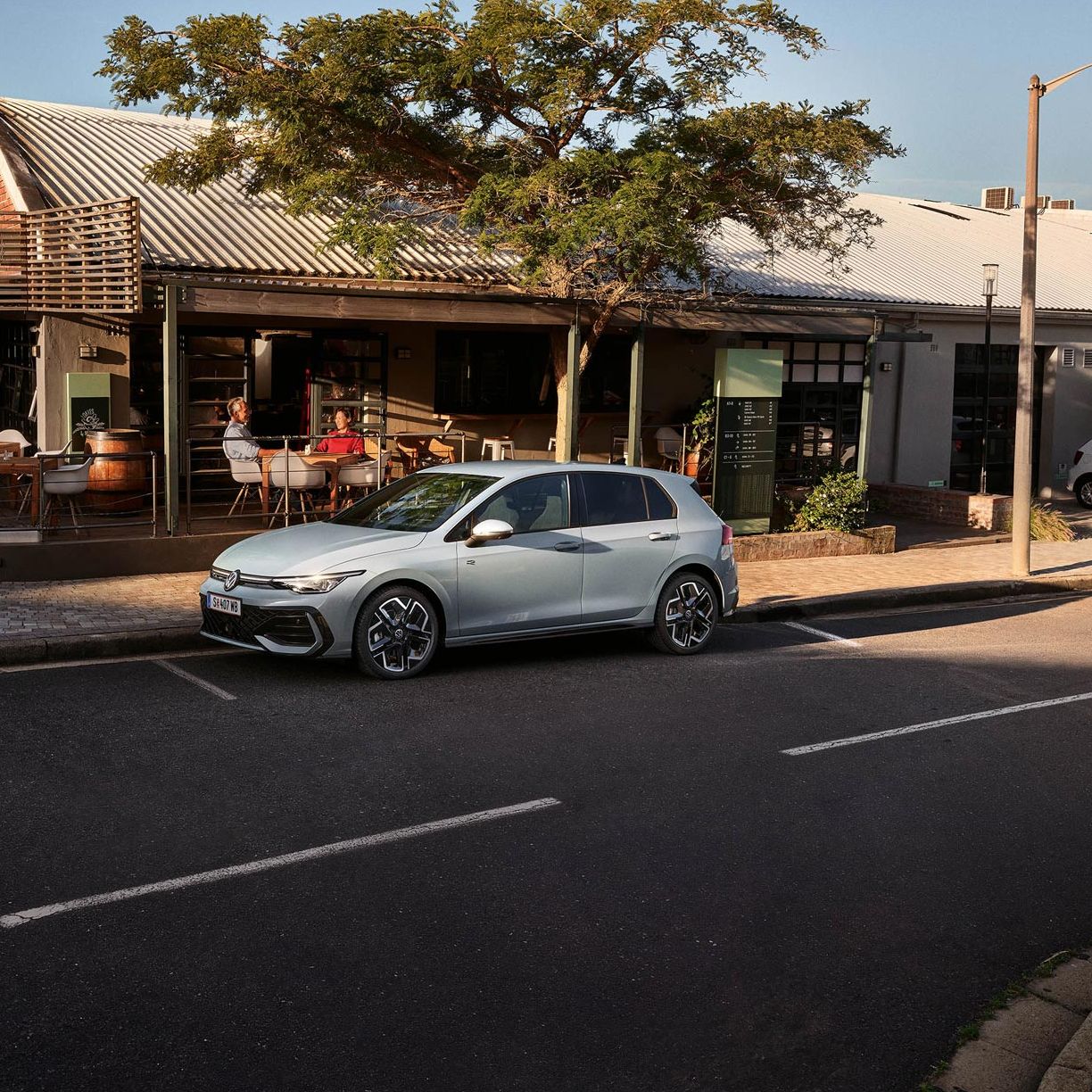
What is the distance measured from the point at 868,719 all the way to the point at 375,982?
5.13m

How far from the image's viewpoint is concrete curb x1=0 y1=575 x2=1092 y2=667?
1033 centimetres

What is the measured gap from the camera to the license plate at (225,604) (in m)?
9.80

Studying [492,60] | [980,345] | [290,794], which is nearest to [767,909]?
[290,794]

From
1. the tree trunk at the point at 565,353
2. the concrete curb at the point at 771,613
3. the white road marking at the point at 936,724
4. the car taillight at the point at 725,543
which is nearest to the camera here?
the white road marking at the point at 936,724

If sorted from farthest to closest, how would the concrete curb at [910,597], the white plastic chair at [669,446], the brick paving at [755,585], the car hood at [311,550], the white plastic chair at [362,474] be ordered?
1. the white plastic chair at [669,446]
2. the white plastic chair at [362,474]
3. the concrete curb at [910,597]
4. the brick paving at [755,585]
5. the car hood at [311,550]

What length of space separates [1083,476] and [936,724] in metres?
17.7

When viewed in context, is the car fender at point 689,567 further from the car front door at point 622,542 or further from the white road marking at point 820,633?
the white road marking at point 820,633

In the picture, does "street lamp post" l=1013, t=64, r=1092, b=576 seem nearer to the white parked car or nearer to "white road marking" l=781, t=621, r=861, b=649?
"white road marking" l=781, t=621, r=861, b=649

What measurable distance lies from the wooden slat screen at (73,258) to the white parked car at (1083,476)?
1794 cm

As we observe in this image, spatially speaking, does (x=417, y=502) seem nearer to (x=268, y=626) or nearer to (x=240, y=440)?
(x=268, y=626)

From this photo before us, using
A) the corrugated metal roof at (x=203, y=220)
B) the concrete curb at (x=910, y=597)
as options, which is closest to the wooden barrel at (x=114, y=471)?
the corrugated metal roof at (x=203, y=220)

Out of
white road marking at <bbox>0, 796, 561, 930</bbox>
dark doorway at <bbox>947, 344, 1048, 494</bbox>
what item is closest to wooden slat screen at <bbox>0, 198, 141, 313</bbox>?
white road marking at <bbox>0, 796, 561, 930</bbox>

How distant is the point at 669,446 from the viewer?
787 inches

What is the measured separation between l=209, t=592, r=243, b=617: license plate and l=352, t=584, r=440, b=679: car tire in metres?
0.86
